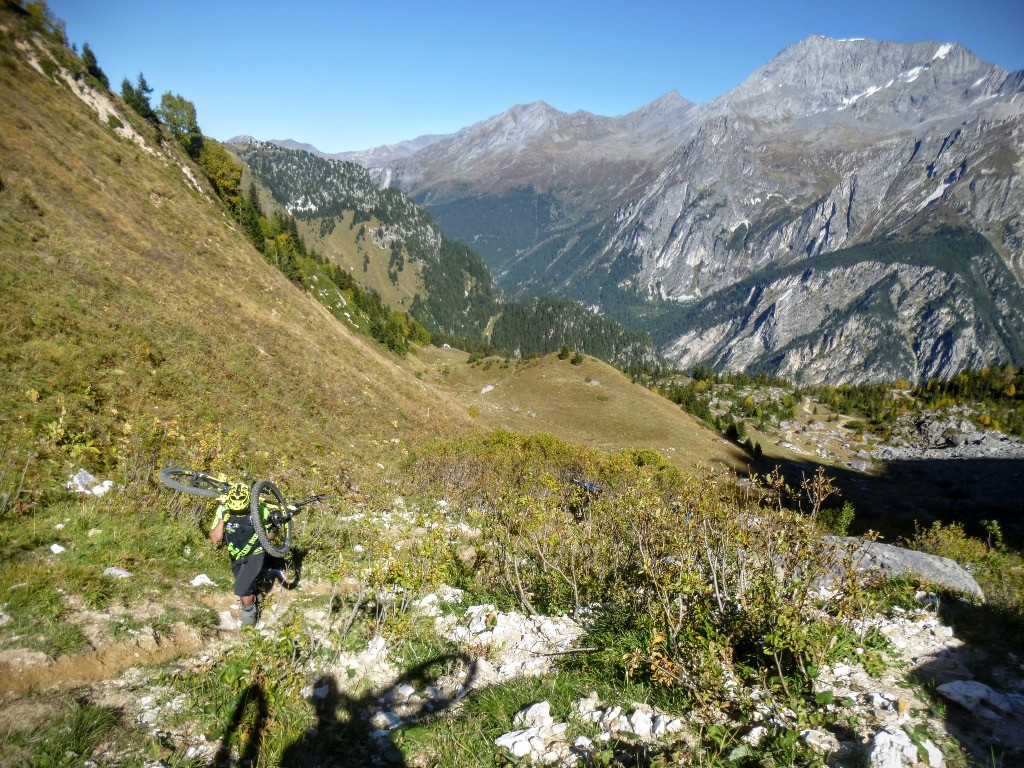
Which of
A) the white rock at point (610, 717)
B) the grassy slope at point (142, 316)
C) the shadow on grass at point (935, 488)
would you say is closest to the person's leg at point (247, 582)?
the white rock at point (610, 717)

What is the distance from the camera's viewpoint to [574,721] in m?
4.95

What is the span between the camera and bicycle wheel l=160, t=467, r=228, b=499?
7.66m

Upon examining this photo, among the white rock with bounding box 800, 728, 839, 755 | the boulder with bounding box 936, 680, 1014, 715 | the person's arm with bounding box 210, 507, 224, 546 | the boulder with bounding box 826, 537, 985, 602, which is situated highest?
the boulder with bounding box 826, 537, 985, 602

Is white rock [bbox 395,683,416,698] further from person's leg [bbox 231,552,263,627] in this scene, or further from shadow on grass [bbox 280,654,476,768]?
person's leg [bbox 231,552,263,627]

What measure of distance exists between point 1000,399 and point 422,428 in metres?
146

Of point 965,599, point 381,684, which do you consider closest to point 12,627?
point 381,684

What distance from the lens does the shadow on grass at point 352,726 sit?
4.80 m

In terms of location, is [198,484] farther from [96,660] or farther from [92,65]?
[92,65]

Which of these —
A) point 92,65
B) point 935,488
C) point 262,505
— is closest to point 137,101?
point 92,65

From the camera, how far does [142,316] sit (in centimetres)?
1798

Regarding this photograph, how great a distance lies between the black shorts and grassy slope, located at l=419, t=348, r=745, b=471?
104ft

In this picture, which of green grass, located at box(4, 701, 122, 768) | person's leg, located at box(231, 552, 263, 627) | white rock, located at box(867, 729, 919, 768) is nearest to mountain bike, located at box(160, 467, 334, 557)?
person's leg, located at box(231, 552, 263, 627)

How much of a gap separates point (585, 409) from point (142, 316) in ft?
153

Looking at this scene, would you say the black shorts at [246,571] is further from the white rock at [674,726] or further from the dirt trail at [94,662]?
the white rock at [674,726]
